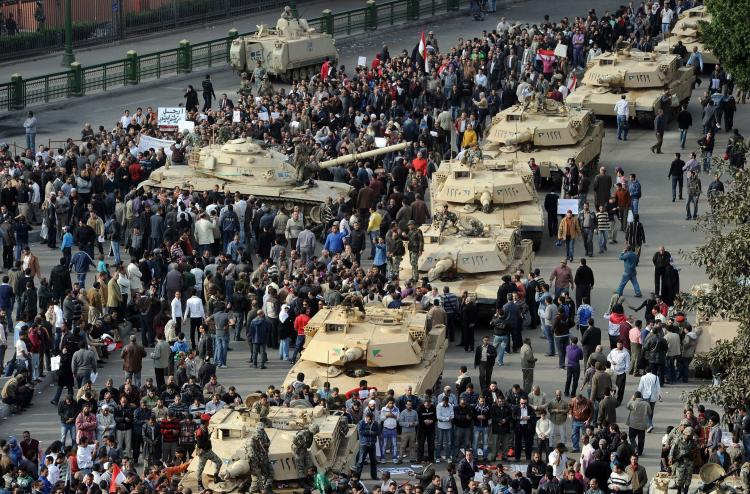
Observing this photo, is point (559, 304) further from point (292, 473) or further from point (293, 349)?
point (292, 473)

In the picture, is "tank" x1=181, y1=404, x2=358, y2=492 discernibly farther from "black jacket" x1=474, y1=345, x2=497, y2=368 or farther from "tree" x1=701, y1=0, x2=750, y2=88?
"tree" x1=701, y1=0, x2=750, y2=88

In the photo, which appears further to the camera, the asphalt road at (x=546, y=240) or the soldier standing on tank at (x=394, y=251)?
the soldier standing on tank at (x=394, y=251)

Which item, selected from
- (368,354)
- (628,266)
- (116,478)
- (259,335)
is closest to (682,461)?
(368,354)

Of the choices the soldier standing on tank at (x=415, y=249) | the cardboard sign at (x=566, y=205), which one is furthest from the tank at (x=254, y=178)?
the soldier standing on tank at (x=415, y=249)

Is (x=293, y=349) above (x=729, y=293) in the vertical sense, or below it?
below

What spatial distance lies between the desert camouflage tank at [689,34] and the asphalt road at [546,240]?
2.82 metres

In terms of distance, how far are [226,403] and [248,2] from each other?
42.5m

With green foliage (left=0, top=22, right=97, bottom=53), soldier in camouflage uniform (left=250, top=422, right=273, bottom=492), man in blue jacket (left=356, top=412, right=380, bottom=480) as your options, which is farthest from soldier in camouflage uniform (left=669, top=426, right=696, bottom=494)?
green foliage (left=0, top=22, right=97, bottom=53)

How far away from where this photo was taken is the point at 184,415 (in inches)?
1326

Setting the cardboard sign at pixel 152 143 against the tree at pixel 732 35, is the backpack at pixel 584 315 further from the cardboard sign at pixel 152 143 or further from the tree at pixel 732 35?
the tree at pixel 732 35

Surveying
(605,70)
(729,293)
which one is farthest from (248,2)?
(729,293)

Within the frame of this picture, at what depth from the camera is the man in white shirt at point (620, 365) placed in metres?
36.3

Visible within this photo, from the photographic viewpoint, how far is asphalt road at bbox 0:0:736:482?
37.0m

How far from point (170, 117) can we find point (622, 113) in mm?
12461
